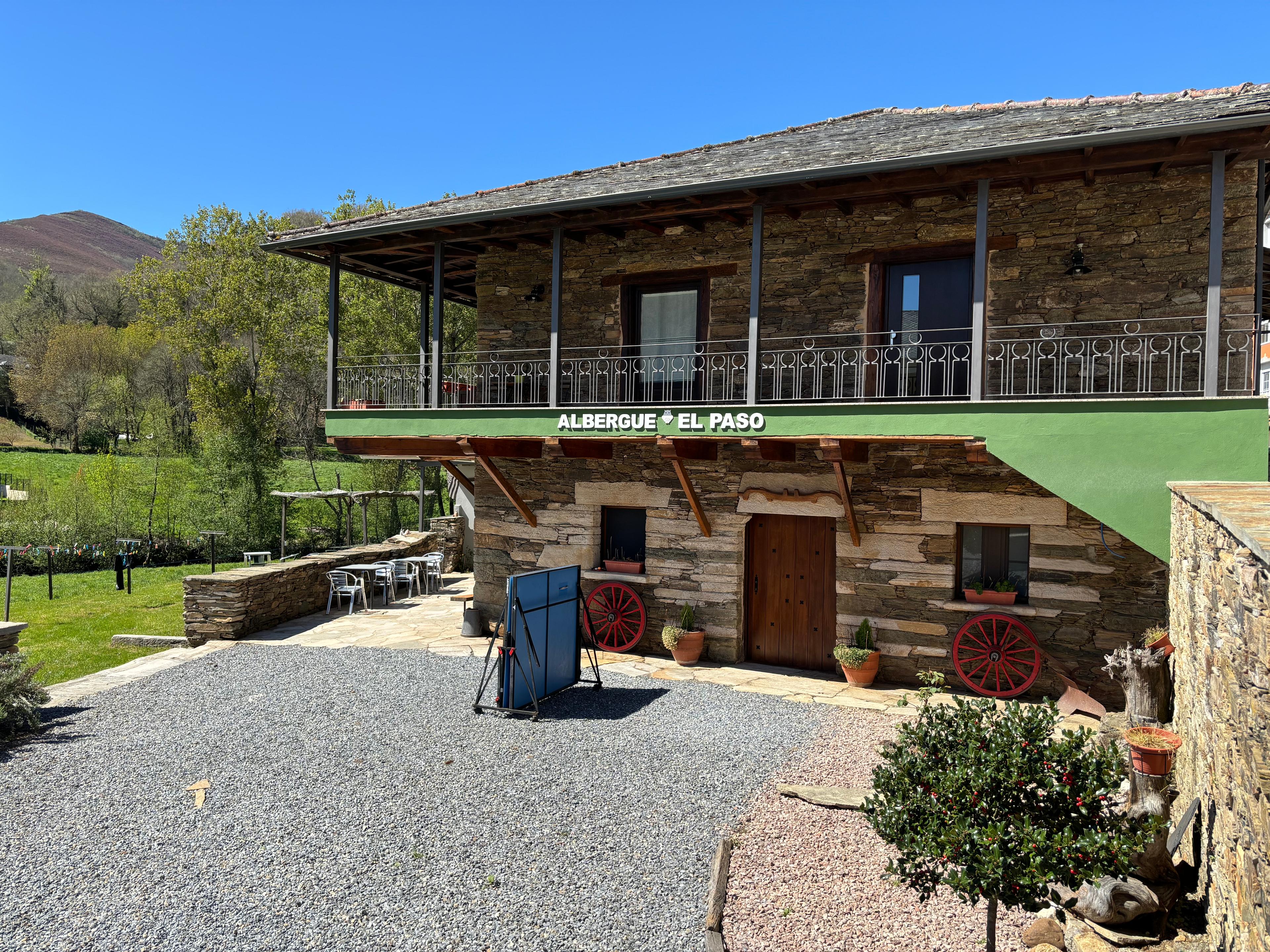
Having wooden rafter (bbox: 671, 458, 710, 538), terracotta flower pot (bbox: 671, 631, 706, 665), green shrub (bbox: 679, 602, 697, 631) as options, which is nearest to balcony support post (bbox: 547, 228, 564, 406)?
wooden rafter (bbox: 671, 458, 710, 538)

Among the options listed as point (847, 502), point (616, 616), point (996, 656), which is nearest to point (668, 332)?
point (847, 502)

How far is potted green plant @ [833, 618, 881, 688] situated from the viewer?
9047 mm

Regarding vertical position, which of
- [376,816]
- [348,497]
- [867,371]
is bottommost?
[376,816]

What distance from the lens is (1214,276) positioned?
6.75 metres

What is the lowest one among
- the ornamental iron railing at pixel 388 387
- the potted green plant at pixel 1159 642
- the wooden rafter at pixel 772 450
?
the potted green plant at pixel 1159 642

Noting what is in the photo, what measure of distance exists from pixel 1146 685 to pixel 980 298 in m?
3.64

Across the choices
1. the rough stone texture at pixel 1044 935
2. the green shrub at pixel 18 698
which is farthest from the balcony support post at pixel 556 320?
the rough stone texture at pixel 1044 935

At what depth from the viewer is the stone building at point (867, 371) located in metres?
7.36

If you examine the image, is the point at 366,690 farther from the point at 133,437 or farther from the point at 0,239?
the point at 0,239

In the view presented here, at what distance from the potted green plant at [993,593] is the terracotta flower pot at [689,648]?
10.5 feet

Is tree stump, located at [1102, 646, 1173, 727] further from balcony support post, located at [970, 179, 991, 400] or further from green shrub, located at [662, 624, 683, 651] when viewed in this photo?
green shrub, located at [662, 624, 683, 651]

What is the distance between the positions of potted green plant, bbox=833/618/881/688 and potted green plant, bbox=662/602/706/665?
5.63 feet

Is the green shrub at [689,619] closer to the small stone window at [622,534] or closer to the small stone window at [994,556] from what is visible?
the small stone window at [622,534]

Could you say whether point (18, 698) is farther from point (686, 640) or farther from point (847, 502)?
point (847, 502)
